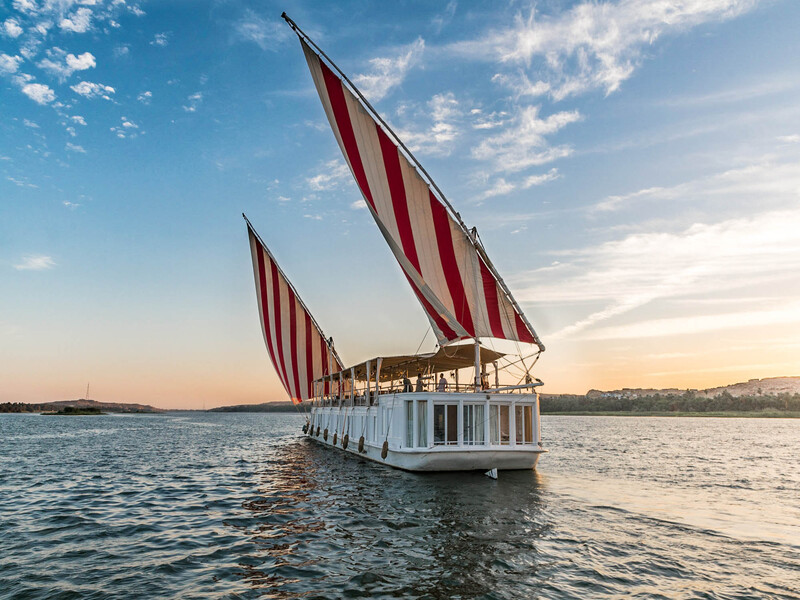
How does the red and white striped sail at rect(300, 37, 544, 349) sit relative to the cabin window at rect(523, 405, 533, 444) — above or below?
above

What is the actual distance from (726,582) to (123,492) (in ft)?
73.7

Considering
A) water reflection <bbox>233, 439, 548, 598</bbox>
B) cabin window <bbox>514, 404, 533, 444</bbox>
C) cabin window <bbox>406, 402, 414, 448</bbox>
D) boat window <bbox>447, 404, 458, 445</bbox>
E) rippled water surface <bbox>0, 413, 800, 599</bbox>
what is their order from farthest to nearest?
1. cabin window <bbox>514, 404, 533, 444</bbox>
2. cabin window <bbox>406, 402, 414, 448</bbox>
3. boat window <bbox>447, 404, 458, 445</bbox>
4. water reflection <bbox>233, 439, 548, 598</bbox>
5. rippled water surface <bbox>0, 413, 800, 599</bbox>

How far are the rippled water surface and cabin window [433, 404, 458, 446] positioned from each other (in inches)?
69.8

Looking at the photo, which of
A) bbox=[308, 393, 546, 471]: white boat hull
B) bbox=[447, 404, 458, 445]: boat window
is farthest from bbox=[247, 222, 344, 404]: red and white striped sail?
bbox=[447, 404, 458, 445]: boat window

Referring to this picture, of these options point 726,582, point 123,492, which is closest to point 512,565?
point 726,582

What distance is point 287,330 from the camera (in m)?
47.6

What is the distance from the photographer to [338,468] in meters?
29.9

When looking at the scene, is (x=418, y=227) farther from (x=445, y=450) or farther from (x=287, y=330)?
(x=287, y=330)

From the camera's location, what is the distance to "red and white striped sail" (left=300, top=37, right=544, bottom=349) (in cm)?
2570

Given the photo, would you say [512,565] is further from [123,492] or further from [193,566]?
[123,492]

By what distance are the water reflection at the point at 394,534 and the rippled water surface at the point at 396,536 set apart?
0.19 ft

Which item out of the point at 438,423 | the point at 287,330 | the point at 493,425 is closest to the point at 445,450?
the point at 438,423

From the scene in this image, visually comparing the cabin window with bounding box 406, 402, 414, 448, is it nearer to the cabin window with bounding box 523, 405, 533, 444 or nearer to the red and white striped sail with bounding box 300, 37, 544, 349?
the red and white striped sail with bounding box 300, 37, 544, 349

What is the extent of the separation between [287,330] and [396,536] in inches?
1365
